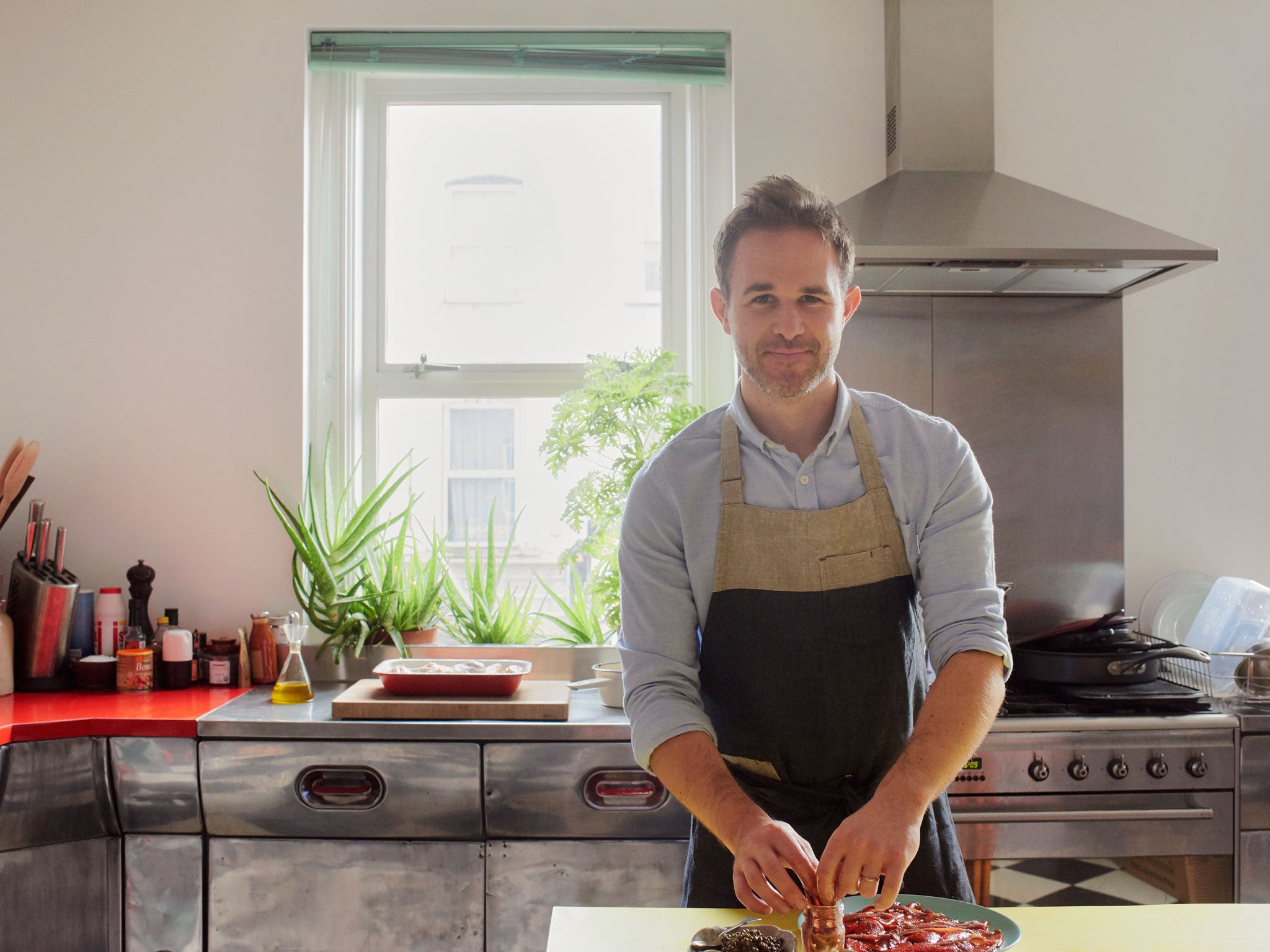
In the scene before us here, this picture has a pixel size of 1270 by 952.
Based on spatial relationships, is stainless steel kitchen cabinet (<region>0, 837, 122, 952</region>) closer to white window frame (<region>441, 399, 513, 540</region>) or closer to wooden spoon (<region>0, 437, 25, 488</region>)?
wooden spoon (<region>0, 437, 25, 488</region>)

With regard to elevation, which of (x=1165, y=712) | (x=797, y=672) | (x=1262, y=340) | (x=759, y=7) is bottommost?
(x=1165, y=712)

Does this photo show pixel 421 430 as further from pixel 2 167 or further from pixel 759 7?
pixel 759 7

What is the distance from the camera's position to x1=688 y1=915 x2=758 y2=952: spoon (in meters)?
1.15

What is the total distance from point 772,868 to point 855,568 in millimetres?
539

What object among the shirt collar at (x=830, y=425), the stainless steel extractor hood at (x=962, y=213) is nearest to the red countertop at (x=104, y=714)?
the shirt collar at (x=830, y=425)

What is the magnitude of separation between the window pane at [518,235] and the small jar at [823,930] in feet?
7.04

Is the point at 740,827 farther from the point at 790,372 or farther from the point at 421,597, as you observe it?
the point at 421,597

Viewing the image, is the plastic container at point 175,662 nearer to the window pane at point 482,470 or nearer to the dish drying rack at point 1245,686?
the window pane at point 482,470

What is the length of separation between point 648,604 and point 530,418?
5.26ft

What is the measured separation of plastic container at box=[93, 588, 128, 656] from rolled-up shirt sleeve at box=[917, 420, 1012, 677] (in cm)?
219

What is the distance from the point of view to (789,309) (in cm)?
152

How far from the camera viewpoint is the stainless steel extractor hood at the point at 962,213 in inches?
91.4

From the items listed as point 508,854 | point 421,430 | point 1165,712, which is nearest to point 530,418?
point 421,430

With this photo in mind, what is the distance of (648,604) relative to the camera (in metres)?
1.59
